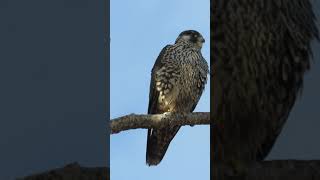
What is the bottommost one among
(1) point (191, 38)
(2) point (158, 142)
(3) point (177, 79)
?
(2) point (158, 142)

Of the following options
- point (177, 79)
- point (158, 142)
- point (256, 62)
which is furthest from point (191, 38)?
point (158, 142)

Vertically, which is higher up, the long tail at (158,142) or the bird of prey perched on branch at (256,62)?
the bird of prey perched on branch at (256,62)

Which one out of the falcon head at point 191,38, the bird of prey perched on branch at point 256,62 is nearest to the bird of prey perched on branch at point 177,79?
the falcon head at point 191,38

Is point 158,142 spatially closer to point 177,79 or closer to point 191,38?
point 177,79

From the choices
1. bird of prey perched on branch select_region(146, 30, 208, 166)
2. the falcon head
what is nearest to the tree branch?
bird of prey perched on branch select_region(146, 30, 208, 166)

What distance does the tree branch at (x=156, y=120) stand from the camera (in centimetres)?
253

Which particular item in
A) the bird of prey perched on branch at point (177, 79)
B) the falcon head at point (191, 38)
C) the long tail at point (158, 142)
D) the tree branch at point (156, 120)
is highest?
the falcon head at point (191, 38)

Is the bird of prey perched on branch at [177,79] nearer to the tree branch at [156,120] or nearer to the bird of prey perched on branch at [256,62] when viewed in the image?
the tree branch at [156,120]

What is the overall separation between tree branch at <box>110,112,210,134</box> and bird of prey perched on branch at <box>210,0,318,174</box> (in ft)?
0.28

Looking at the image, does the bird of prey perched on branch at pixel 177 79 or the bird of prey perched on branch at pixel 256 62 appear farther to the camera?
the bird of prey perched on branch at pixel 177 79

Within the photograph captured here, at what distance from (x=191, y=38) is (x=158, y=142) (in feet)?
1.57

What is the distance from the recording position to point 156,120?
2.68m
